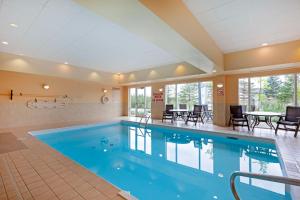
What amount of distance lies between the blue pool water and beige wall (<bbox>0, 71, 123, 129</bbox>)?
6.61ft

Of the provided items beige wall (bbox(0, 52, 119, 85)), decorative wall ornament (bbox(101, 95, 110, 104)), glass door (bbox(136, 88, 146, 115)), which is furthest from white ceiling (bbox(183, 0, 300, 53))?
decorative wall ornament (bbox(101, 95, 110, 104))

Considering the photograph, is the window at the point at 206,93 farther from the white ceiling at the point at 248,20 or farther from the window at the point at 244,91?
the white ceiling at the point at 248,20

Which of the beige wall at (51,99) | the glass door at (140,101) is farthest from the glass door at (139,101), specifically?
the beige wall at (51,99)

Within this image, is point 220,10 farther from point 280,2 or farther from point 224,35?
point 224,35

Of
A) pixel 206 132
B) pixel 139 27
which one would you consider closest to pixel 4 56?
pixel 139 27

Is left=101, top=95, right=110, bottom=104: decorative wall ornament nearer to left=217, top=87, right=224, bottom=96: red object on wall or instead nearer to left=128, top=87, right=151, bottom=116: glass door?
left=128, top=87, right=151, bottom=116: glass door

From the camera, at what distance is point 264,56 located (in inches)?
198

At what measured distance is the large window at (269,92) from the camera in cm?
573

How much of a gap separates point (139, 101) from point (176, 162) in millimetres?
7238

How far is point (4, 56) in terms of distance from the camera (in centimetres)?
596

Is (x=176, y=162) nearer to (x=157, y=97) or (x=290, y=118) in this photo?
(x=290, y=118)

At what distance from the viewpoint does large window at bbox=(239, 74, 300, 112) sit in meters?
5.73

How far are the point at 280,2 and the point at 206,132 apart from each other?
3.99 metres

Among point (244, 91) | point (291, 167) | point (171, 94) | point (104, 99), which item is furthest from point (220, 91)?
point (104, 99)
